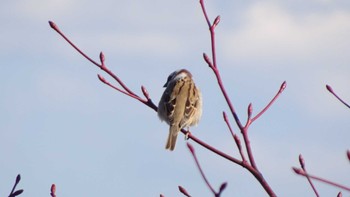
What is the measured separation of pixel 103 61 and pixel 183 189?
4.24 ft

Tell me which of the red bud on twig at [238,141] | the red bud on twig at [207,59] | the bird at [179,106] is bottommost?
the red bud on twig at [238,141]

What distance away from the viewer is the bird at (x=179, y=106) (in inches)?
388

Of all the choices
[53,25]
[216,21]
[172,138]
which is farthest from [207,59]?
[172,138]

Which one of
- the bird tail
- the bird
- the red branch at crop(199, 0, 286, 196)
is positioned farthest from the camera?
the bird

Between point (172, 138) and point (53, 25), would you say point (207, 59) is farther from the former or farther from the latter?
point (172, 138)

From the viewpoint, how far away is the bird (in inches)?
388

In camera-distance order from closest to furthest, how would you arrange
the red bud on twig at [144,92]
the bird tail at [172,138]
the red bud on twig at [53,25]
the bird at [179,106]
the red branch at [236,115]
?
the red branch at [236,115] → the red bud on twig at [53,25] → the red bud on twig at [144,92] → the bird tail at [172,138] → the bird at [179,106]

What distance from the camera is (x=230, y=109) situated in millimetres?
3838

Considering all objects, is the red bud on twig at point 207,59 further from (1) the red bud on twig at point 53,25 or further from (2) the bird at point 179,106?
(2) the bird at point 179,106

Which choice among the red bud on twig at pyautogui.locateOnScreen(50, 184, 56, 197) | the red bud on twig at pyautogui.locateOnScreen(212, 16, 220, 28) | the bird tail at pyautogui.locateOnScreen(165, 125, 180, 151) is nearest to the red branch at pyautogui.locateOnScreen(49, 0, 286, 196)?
the red bud on twig at pyautogui.locateOnScreen(212, 16, 220, 28)

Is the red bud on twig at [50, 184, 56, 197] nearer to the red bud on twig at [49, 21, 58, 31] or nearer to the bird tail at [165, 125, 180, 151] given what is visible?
the red bud on twig at [49, 21, 58, 31]

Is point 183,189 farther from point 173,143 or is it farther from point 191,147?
point 173,143

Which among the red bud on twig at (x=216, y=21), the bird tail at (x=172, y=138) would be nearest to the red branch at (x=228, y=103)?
the red bud on twig at (x=216, y=21)

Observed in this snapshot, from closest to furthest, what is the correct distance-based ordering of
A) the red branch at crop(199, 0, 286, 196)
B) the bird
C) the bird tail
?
the red branch at crop(199, 0, 286, 196) < the bird tail < the bird
